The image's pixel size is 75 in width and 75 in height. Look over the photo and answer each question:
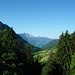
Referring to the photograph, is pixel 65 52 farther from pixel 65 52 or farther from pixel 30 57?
pixel 30 57

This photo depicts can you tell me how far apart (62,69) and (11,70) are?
31.4 m

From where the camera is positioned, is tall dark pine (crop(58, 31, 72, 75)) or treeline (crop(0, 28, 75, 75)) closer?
treeline (crop(0, 28, 75, 75))

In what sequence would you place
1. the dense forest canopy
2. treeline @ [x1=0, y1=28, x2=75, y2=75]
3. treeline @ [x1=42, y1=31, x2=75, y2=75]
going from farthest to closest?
treeline @ [x1=42, y1=31, x2=75, y2=75] → the dense forest canopy → treeline @ [x1=0, y1=28, x2=75, y2=75]

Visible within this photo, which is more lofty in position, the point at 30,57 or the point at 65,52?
the point at 30,57

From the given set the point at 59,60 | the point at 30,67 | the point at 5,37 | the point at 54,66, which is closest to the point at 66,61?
the point at 59,60

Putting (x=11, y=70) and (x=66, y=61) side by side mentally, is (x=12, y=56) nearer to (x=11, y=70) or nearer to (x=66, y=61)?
(x=11, y=70)

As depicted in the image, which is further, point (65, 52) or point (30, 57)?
point (30, 57)

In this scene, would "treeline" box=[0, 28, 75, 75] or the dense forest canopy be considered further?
the dense forest canopy

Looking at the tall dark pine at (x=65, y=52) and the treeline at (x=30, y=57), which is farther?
the tall dark pine at (x=65, y=52)

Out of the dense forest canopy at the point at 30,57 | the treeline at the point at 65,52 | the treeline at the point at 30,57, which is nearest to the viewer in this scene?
the treeline at the point at 30,57

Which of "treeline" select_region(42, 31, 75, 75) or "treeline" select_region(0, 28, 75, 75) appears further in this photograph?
"treeline" select_region(42, 31, 75, 75)

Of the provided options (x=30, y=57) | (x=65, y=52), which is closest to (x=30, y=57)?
(x=30, y=57)

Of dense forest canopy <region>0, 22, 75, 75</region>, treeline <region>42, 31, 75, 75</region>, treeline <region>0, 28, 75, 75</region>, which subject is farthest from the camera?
treeline <region>42, 31, 75, 75</region>

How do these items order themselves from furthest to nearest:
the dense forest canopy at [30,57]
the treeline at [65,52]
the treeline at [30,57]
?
the treeline at [65,52] < the dense forest canopy at [30,57] < the treeline at [30,57]
